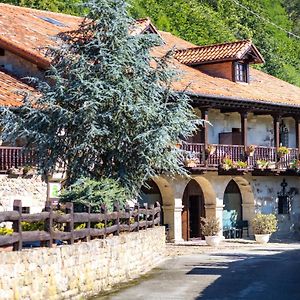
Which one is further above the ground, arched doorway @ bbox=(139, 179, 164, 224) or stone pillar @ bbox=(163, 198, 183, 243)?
arched doorway @ bbox=(139, 179, 164, 224)

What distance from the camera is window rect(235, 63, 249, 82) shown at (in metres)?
34.9

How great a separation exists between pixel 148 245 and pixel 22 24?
13.9 meters

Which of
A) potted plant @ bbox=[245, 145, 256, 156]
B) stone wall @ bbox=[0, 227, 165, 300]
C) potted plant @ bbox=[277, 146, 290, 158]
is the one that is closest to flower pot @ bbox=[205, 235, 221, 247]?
potted plant @ bbox=[245, 145, 256, 156]

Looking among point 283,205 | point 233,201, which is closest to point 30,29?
point 233,201

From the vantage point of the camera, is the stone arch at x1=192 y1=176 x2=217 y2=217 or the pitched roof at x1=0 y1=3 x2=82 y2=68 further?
the stone arch at x1=192 y1=176 x2=217 y2=217

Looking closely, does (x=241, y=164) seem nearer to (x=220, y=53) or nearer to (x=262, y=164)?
(x=262, y=164)

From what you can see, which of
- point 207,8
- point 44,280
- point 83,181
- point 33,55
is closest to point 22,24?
point 33,55

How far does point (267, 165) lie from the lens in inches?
1280

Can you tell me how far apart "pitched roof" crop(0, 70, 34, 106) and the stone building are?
0.35ft

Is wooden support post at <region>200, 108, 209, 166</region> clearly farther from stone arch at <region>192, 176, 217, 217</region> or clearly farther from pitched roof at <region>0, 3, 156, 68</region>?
pitched roof at <region>0, 3, 156, 68</region>

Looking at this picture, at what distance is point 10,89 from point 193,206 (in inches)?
423

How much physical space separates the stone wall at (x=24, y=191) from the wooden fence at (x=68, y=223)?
458cm

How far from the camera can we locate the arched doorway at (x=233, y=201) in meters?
34.1

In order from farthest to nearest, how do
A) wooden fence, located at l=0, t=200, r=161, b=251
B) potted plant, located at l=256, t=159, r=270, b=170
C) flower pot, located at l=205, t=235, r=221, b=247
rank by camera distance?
potted plant, located at l=256, t=159, r=270, b=170
flower pot, located at l=205, t=235, r=221, b=247
wooden fence, located at l=0, t=200, r=161, b=251
